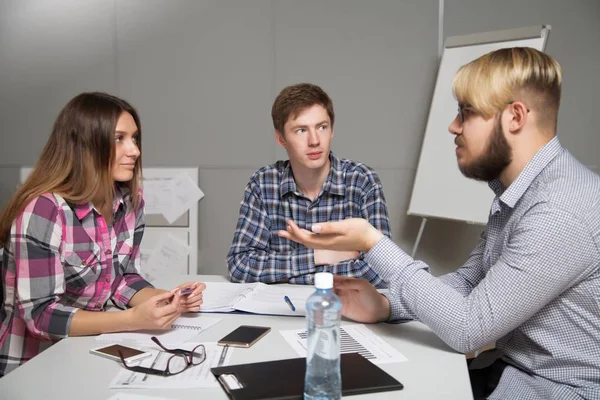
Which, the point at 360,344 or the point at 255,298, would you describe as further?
the point at 255,298

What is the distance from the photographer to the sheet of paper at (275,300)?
154 cm

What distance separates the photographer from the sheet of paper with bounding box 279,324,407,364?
3.95ft

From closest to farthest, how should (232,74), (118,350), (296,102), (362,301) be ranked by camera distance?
(118,350) → (362,301) → (296,102) → (232,74)

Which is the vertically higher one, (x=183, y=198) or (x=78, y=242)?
(x=78, y=242)

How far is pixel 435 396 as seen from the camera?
3.34ft

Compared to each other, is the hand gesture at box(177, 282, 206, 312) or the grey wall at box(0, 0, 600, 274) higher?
the grey wall at box(0, 0, 600, 274)

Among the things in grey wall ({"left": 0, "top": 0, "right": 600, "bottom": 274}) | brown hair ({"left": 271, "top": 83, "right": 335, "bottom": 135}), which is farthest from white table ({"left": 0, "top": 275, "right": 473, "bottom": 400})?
grey wall ({"left": 0, "top": 0, "right": 600, "bottom": 274})

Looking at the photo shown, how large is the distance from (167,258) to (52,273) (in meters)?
2.26

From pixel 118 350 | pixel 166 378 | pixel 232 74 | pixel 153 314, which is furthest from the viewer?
pixel 232 74

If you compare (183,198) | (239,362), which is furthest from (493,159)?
(183,198)

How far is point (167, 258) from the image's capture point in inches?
144

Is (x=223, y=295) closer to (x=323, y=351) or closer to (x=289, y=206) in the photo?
(x=289, y=206)

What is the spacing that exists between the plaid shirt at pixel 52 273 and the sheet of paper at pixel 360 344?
572 mm

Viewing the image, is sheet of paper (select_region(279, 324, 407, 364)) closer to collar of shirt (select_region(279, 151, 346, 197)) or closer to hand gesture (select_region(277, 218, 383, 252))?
hand gesture (select_region(277, 218, 383, 252))
